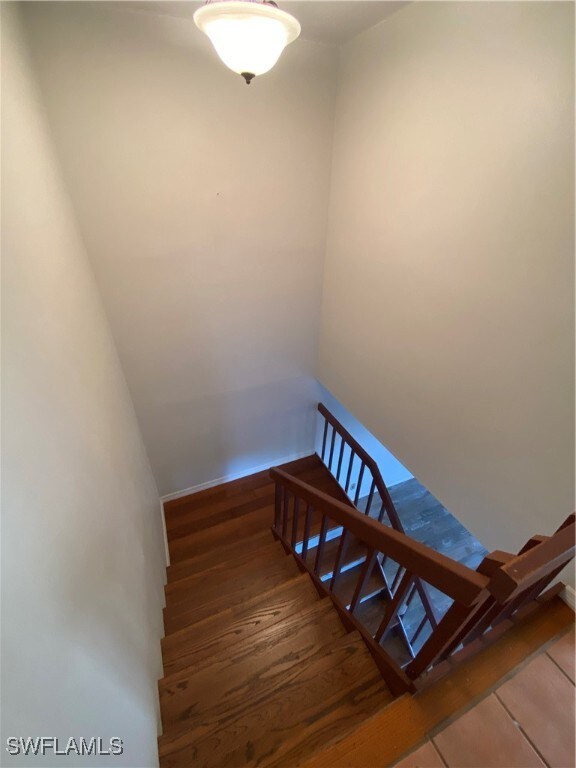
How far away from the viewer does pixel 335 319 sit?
2.56 m

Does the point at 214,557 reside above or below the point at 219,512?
below

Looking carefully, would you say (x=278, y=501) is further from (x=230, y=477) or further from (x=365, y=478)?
(x=365, y=478)

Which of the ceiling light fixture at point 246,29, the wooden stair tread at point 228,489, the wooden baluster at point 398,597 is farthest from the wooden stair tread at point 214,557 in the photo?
the ceiling light fixture at point 246,29

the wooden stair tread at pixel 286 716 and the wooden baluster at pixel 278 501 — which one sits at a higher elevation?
the wooden baluster at pixel 278 501

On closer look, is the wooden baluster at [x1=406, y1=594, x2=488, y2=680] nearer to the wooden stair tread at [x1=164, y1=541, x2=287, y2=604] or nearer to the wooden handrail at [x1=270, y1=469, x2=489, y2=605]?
the wooden handrail at [x1=270, y1=469, x2=489, y2=605]

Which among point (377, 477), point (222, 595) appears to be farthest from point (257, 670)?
point (377, 477)

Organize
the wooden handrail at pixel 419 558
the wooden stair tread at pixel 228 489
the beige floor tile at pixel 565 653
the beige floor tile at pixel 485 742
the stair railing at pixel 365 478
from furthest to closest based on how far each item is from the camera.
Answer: the wooden stair tread at pixel 228 489 < the stair railing at pixel 365 478 < the beige floor tile at pixel 565 653 < the beige floor tile at pixel 485 742 < the wooden handrail at pixel 419 558

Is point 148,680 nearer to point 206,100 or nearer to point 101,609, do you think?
point 101,609

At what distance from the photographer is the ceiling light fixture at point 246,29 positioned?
3.06 ft

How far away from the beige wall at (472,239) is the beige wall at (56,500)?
1.54 m

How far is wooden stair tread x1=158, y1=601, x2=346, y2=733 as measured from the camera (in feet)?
4.39

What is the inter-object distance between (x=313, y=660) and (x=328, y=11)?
9.36ft

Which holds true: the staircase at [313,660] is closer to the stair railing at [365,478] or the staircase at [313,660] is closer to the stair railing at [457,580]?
the stair railing at [457,580]

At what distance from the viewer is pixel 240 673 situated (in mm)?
1452
